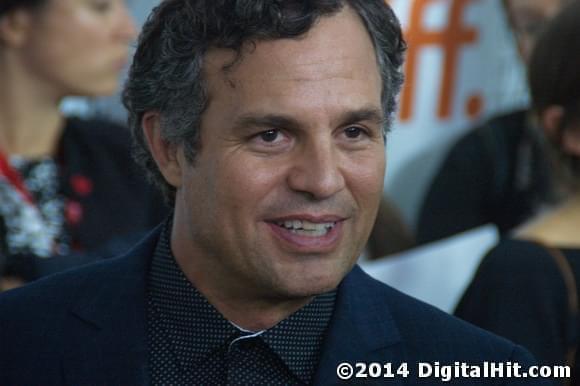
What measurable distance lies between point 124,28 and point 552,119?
74.9 inches

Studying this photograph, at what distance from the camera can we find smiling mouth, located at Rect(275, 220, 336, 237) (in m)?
2.92

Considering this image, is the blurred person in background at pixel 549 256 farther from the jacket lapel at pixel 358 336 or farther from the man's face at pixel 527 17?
the man's face at pixel 527 17

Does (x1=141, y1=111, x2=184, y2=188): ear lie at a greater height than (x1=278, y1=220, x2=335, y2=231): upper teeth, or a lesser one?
greater

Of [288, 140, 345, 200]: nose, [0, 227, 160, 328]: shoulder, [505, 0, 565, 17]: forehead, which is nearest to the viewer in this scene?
[288, 140, 345, 200]: nose

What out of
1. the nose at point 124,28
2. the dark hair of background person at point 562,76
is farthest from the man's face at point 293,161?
the nose at point 124,28

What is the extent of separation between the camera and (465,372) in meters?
2.96

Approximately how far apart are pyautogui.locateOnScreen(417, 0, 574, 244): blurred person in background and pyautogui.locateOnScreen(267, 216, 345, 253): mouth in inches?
90.3

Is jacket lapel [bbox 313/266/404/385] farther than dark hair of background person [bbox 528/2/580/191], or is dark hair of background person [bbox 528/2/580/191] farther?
dark hair of background person [bbox 528/2/580/191]

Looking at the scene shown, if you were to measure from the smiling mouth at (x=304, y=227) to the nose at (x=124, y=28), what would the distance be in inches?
88.4

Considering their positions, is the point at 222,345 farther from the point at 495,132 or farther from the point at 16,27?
Answer: the point at 495,132

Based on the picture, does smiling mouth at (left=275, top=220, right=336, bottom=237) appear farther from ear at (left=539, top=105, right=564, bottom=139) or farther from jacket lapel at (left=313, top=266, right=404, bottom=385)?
ear at (left=539, top=105, right=564, bottom=139)

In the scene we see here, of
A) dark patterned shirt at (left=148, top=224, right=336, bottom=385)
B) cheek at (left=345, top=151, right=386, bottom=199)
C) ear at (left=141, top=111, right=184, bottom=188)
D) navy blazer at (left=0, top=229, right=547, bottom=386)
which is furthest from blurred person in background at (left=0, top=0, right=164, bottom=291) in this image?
cheek at (left=345, top=151, right=386, bottom=199)

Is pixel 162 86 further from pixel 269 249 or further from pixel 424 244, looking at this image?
pixel 424 244

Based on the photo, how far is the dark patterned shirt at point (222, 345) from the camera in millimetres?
2961
